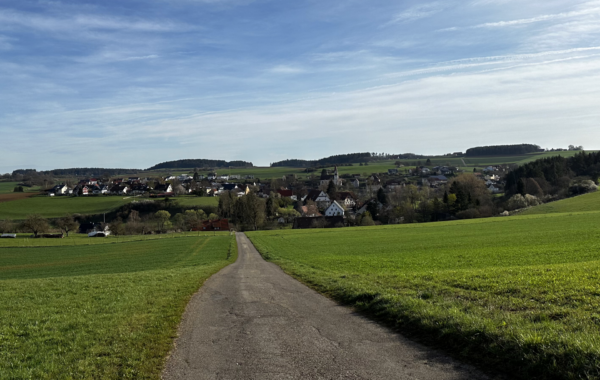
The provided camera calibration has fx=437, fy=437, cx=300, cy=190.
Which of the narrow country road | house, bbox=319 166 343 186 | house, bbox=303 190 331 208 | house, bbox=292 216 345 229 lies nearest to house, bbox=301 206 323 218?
house, bbox=303 190 331 208

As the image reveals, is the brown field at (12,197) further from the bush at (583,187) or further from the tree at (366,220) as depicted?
the bush at (583,187)

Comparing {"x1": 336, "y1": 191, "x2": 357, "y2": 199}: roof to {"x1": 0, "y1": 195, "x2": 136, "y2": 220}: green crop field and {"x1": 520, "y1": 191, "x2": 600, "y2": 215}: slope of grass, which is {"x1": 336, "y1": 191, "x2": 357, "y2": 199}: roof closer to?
{"x1": 0, "y1": 195, "x2": 136, "y2": 220}: green crop field

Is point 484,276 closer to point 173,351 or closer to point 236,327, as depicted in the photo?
point 236,327

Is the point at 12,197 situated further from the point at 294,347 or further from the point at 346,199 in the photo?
the point at 294,347

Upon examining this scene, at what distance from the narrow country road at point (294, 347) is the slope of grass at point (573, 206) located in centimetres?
7479

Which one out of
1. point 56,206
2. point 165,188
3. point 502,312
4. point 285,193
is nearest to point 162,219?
point 56,206

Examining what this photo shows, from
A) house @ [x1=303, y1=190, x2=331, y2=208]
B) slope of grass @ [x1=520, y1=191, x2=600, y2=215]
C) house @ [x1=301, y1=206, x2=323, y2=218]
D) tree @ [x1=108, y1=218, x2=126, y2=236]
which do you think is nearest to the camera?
slope of grass @ [x1=520, y1=191, x2=600, y2=215]

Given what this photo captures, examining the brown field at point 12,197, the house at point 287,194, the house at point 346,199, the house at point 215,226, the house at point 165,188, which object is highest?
the house at point 165,188

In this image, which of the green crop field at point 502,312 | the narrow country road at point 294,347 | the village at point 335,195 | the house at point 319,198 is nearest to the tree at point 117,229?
the village at point 335,195

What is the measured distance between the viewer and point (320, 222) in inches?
4008

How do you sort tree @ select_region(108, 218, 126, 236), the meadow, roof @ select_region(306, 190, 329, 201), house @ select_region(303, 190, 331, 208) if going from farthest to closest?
roof @ select_region(306, 190, 329, 201) < house @ select_region(303, 190, 331, 208) < the meadow < tree @ select_region(108, 218, 126, 236)

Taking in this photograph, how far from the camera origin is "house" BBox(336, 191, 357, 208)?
474 feet

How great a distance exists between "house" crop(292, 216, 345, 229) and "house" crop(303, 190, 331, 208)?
3863 centimetres

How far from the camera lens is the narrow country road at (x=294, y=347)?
24.3ft
